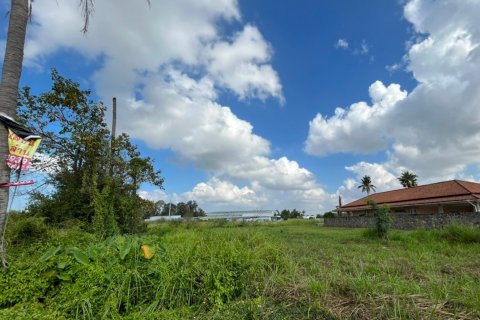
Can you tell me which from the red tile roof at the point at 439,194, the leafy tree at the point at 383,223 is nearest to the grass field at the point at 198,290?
the leafy tree at the point at 383,223

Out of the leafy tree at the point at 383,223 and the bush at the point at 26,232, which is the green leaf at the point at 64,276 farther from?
the leafy tree at the point at 383,223

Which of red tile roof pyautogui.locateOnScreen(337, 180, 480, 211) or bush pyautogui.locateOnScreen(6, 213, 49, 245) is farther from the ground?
red tile roof pyautogui.locateOnScreen(337, 180, 480, 211)

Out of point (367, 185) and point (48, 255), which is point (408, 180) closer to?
point (367, 185)

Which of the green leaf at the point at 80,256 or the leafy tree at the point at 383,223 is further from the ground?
the leafy tree at the point at 383,223

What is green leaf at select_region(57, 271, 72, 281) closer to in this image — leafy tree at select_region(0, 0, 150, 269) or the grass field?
the grass field

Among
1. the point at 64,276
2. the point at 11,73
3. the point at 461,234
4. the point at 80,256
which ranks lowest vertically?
the point at 64,276

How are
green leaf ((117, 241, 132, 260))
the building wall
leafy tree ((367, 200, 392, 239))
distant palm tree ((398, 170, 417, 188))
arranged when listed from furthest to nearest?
1. distant palm tree ((398, 170, 417, 188))
2. the building wall
3. leafy tree ((367, 200, 392, 239))
4. green leaf ((117, 241, 132, 260))

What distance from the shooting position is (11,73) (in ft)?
14.6

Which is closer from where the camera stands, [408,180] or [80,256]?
[80,256]

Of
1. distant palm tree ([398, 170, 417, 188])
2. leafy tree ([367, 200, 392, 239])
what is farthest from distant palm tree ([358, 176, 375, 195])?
leafy tree ([367, 200, 392, 239])

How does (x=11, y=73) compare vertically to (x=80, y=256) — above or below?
above

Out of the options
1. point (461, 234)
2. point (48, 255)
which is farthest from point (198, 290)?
point (461, 234)

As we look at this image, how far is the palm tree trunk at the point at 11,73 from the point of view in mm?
4133

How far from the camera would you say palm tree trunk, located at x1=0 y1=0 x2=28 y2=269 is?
13.6ft
